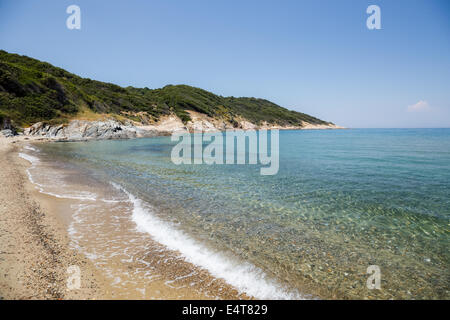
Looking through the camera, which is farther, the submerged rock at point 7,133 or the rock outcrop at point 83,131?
the rock outcrop at point 83,131

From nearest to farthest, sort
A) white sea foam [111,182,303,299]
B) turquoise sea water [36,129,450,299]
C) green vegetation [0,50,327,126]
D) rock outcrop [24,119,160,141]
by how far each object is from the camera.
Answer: white sea foam [111,182,303,299] → turquoise sea water [36,129,450,299] → rock outcrop [24,119,160,141] → green vegetation [0,50,327,126]

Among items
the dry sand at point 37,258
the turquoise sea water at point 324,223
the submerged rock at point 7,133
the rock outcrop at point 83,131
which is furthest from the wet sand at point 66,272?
the rock outcrop at point 83,131

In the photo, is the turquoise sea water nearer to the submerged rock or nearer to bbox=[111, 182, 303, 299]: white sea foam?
bbox=[111, 182, 303, 299]: white sea foam

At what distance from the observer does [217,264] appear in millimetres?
5590

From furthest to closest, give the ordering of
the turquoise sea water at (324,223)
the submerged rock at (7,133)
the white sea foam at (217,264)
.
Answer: the submerged rock at (7,133)
the turquoise sea water at (324,223)
the white sea foam at (217,264)

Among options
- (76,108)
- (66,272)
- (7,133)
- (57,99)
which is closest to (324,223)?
(66,272)

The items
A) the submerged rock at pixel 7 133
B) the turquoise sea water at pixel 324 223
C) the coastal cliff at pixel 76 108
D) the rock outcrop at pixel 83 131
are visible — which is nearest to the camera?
the turquoise sea water at pixel 324 223

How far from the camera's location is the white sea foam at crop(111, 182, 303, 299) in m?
4.67

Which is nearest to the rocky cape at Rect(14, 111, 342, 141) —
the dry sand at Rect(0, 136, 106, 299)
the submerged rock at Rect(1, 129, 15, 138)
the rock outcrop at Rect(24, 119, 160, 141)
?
the rock outcrop at Rect(24, 119, 160, 141)

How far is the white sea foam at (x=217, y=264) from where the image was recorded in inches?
184

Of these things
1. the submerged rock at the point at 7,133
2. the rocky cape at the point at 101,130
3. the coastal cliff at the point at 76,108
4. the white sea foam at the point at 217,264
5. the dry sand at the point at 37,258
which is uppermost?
the coastal cliff at the point at 76,108

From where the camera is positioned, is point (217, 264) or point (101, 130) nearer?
point (217, 264)

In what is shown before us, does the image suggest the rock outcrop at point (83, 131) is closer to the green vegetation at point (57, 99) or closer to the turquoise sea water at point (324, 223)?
the green vegetation at point (57, 99)

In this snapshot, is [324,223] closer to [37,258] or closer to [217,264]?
[217,264]
